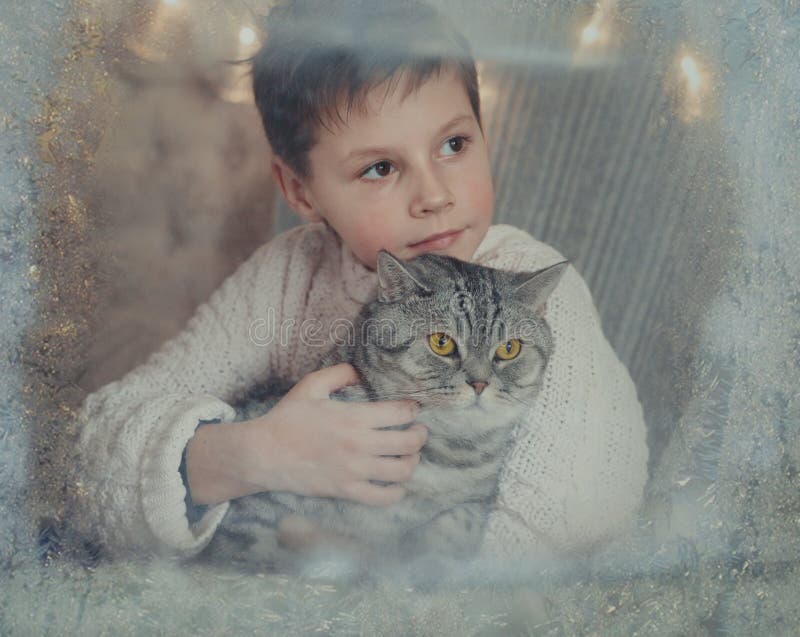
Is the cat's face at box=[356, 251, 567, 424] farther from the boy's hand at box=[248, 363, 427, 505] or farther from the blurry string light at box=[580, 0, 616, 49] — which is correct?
the blurry string light at box=[580, 0, 616, 49]

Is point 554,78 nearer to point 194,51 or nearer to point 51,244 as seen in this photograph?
point 194,51

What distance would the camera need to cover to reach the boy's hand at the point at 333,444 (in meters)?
0.67

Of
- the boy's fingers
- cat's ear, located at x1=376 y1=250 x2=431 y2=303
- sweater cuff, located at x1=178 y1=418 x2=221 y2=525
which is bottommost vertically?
sweater cuff, located at x1=178 y1=418 x2=221 y2=525

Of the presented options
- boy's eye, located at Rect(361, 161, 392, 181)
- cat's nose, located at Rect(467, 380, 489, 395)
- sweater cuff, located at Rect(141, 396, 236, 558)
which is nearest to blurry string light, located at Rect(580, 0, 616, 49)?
boy's eye, located at Rect(361, 161, 392, 181)

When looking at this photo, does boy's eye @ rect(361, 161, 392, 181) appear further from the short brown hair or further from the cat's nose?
the cat's nose

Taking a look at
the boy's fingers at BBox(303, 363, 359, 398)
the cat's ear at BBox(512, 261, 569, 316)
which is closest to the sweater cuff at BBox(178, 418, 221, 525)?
the boy's fingers at BBox(303, 363, 359, 398)

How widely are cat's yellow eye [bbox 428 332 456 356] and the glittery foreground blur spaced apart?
15cm

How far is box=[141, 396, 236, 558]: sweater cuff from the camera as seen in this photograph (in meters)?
0.66

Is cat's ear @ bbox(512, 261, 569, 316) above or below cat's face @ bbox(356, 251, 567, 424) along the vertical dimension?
above

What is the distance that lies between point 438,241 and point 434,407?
0.52 ft

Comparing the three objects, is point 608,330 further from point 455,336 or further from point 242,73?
point 242,73

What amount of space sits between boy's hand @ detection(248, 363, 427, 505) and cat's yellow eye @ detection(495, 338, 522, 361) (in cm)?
9

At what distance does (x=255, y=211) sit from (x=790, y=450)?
0.60 m

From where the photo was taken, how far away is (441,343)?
0.68 metres
